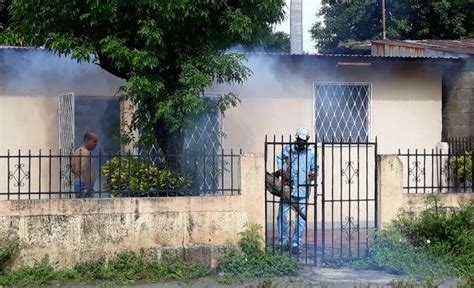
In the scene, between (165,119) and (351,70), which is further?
(351,70)

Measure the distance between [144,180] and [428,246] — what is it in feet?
11.5

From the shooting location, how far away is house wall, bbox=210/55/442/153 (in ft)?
38.8

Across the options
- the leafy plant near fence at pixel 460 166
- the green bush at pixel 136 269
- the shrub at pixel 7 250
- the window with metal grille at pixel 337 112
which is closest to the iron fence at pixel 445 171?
the leafy plant near fence at pixel 460 166

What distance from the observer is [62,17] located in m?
8.84

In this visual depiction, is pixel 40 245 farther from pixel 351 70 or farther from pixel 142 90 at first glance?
pixel 351 70

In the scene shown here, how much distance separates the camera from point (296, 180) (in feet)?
30.6

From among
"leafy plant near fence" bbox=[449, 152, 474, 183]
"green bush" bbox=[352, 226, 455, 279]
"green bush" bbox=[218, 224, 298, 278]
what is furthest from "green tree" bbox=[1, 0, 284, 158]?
"leafy plant near fence" bbox=[449, 152, 474, 183]

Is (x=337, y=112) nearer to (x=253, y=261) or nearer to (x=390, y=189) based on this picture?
(x=390, y=189)

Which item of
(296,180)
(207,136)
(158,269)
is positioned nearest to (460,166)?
(296,180)

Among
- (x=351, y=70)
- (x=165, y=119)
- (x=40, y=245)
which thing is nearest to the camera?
(x=40, y=245)

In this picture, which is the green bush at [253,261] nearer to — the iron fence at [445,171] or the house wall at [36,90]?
the iron fence at [445,171]

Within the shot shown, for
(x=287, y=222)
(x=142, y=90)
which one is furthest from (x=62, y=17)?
(x=287, y=222)

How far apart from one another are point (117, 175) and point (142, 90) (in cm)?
116

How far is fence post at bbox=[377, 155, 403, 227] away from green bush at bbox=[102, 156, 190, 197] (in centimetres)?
240
